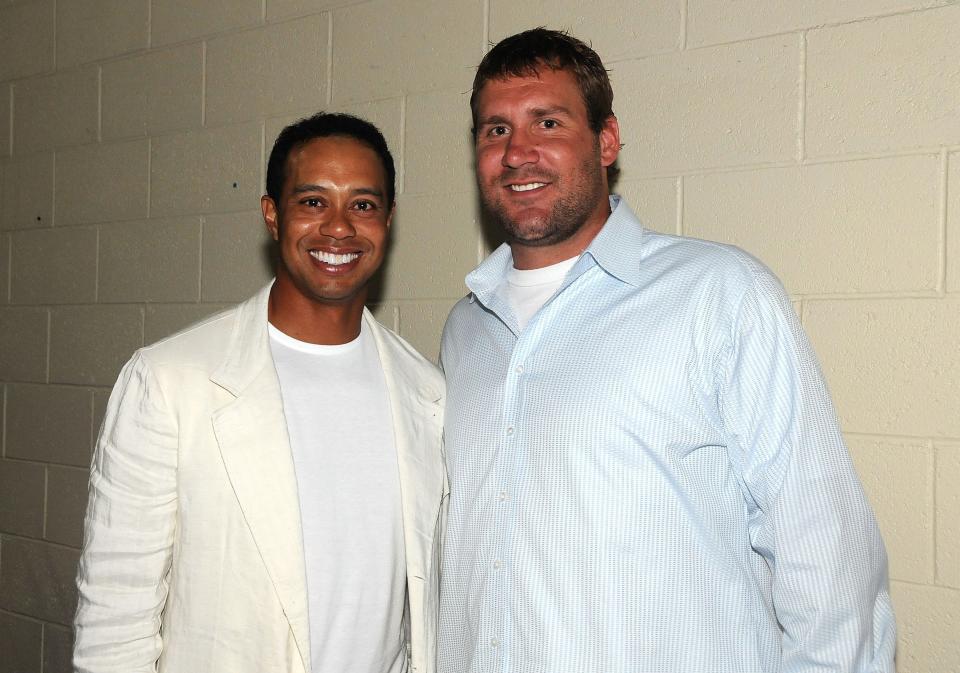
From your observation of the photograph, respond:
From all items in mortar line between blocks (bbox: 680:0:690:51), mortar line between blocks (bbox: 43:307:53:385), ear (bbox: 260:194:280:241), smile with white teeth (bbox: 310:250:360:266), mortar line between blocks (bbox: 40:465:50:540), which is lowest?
mortar line between blocks (bbox: 40:465:50:540)

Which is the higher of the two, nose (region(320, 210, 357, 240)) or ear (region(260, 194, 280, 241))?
ear (region(260, 194, 280, 241))

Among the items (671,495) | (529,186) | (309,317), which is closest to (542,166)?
(529,186)

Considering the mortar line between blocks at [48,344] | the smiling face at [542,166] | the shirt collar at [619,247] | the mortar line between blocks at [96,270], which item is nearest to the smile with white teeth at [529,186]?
the smiling face at [542,166]

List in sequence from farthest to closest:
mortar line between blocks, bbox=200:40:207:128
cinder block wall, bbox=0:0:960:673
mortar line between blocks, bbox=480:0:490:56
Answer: mortar line between blocks, bbox=200:40:207:128
mortar line between blocks, bbox=480:0:490:56
cinder block wall, bbox=0:0:960:673

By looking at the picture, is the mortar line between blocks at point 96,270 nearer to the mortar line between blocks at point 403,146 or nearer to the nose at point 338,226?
the mortar line between blocks at point 403,146

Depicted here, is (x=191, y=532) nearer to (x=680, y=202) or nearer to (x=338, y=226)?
(x=338, y=226)

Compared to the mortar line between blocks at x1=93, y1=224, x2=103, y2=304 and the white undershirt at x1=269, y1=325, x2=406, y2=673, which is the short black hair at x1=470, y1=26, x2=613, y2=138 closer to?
the white undershirt at x1=269, y1=325, x2=406, y2=673

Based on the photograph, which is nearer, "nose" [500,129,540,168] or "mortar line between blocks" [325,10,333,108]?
"nose" [500,129,540,168]

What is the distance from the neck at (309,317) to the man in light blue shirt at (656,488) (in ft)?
1.20

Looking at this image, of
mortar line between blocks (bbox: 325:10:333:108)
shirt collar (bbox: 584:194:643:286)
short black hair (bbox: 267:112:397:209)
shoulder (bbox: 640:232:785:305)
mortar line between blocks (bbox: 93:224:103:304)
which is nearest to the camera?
shoulder (bbox: 640:232:785:305)

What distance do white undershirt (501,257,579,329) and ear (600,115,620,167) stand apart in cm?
23

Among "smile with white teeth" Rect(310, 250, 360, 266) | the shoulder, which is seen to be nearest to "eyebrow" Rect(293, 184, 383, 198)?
"smile with white teeth" Rect(310, 250, 360, 266)

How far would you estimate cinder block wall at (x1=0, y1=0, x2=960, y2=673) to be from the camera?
181cm

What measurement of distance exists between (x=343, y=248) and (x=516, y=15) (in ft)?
2.78
